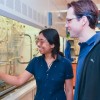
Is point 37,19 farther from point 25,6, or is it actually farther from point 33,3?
point 25,6

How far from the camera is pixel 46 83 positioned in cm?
189

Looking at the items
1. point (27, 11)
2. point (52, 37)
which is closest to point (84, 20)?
point (52, 37)

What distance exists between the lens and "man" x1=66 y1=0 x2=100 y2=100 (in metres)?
1.15

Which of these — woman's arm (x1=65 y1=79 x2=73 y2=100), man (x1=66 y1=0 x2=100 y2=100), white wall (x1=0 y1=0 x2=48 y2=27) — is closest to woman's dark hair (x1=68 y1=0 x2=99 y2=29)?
man (x1=66 y1=0 x2=100 y2=100)

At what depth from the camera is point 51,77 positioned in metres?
1.90

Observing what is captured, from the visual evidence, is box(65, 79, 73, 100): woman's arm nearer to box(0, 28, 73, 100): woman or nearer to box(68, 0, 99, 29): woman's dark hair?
box(0, 28, 73, 100): woman

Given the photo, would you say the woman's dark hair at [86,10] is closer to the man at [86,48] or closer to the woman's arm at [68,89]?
the man at [86,48]

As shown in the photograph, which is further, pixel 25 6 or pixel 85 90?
pixel 25 6

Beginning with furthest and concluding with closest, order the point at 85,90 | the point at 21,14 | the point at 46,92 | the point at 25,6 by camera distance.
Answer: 1. the point at 25,6
2. the point at 21,14
3. the point at 46,92
4. the point at 85,90

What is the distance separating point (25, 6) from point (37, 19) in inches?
18.3

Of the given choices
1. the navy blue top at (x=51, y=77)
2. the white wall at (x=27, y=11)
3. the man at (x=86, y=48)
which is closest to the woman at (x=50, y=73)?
the navy blue top at (x=51, y=77)

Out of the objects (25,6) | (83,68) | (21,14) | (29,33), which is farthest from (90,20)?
(29,33)

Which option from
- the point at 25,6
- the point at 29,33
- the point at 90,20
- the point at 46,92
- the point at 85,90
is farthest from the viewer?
the point at 29,33

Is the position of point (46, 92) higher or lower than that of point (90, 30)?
lower
